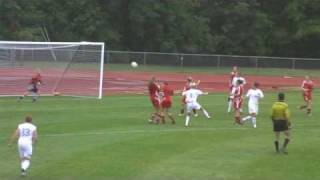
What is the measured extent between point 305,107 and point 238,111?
7552mm

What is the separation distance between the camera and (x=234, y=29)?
83.1 metres

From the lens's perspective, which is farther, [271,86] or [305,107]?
[271,86]

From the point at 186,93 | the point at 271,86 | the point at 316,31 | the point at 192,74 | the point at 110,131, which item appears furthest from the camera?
the point at 316,31

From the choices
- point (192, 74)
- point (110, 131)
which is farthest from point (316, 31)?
point (110, 131)

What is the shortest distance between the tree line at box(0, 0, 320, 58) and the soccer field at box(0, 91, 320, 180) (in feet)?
143

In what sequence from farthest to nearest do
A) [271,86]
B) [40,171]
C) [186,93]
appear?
[271,86], [186,93], [40,171]

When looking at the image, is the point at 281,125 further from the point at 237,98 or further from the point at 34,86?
the point at 34,86

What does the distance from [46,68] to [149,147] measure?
21.5 m

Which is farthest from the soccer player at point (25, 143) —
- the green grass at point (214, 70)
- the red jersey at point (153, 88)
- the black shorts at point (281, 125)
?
the green grass at point (214, 70)

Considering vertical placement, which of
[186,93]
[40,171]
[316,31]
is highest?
[316,31]

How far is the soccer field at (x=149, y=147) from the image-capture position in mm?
18938

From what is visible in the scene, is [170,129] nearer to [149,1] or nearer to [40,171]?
[40,171]

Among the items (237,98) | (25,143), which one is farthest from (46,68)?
(25,143)

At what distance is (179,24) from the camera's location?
265 feet
